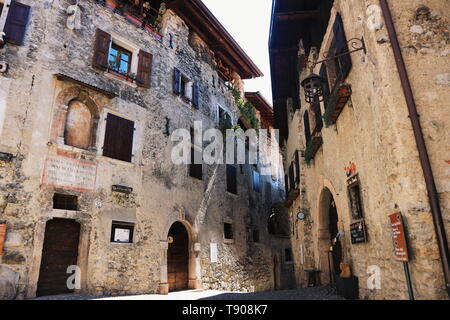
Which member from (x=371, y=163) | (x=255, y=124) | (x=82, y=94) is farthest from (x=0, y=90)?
(x=255, y=124)

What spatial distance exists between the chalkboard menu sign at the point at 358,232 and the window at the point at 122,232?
6169 millimetres

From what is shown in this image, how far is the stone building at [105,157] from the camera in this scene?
302 inches

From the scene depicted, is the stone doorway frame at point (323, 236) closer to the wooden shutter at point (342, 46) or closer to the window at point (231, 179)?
the wooden shutter at point (342, 46)

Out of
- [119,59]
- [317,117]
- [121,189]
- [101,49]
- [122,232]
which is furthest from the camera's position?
[119,59]

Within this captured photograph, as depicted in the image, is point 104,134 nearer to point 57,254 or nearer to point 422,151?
point 57,254

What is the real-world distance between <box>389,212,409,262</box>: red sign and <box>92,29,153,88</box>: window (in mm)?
9003

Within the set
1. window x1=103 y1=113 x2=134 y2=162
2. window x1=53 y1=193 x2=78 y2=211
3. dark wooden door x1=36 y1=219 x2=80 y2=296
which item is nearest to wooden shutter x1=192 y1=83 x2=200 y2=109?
window x1=103 y1=113 x2=134 y2=162

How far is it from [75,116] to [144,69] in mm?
3134

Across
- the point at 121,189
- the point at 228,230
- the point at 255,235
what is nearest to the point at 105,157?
the point at 121,189

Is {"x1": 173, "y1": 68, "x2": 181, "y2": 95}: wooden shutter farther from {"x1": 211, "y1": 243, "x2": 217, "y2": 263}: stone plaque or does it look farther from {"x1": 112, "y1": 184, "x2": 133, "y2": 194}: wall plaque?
{"x1": 211, "y1": 243, "x2": 217, "y2": 263}: stone plaque

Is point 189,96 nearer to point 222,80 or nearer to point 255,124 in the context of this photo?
point 222,80

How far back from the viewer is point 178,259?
11.1 m

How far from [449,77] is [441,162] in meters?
1.14

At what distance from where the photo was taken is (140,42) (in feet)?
37.1
